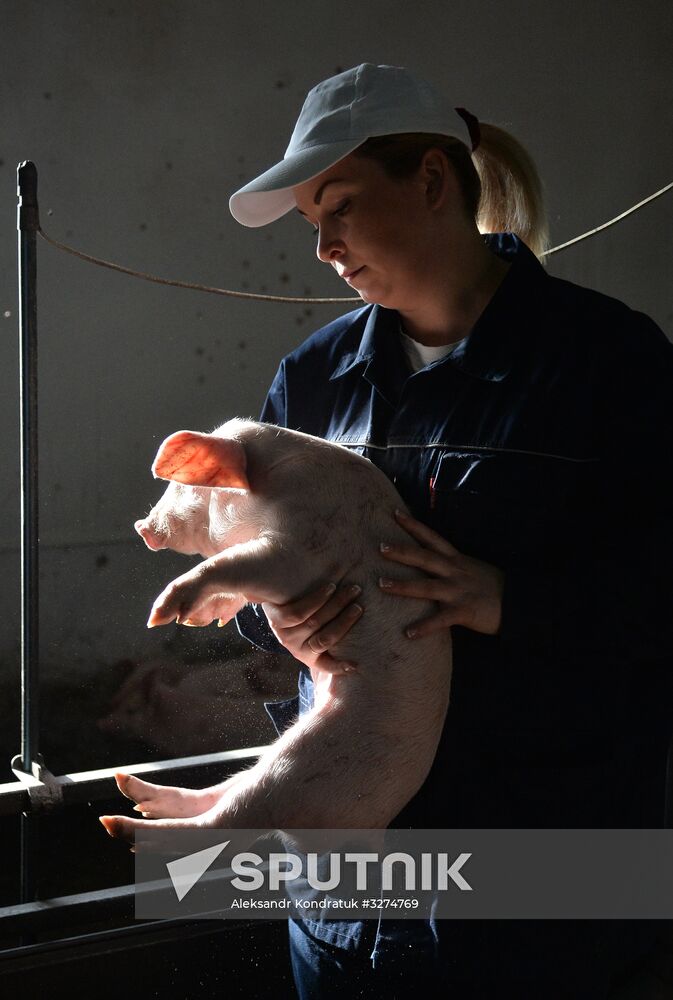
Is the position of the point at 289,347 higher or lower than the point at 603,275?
lower

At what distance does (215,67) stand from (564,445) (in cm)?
357

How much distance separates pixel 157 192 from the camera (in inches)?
167

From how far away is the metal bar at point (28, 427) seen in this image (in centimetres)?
185

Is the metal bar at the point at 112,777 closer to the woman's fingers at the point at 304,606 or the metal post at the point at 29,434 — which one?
the metal post at the point at 29,434

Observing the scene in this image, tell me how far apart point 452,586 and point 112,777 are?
1009 mm

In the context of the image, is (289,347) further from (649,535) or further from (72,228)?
(649,535)

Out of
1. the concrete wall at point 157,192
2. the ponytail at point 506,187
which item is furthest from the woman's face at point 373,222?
the concrete wall at point 157,192

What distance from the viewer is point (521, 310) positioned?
4.38ft

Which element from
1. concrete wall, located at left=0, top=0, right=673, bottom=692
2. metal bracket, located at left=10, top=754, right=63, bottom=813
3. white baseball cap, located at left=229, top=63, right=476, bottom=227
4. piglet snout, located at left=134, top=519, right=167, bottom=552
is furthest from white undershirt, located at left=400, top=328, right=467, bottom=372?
concrete wall, located at left=0, top=0, right=673, bottom=692

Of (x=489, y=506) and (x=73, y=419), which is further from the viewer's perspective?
(x=73, y=419)

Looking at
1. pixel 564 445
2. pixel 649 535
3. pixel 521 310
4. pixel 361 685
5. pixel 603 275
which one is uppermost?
pixel 603 275

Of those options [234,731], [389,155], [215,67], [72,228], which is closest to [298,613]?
[389,155]

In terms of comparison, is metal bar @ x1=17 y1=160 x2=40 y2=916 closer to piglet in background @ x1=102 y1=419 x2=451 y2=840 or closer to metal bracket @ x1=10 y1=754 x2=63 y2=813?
metal bracket @ x1=10 y1=754 x2=63 y2=813

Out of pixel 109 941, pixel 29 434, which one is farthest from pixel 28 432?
pixel 109 941
